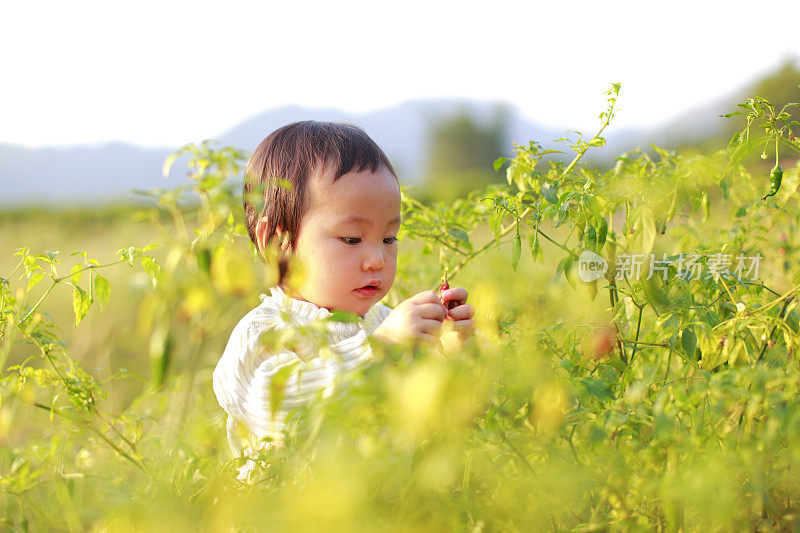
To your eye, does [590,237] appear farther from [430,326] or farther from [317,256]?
[317,256]

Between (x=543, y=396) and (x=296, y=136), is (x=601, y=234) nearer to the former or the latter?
(x=543, y=396)

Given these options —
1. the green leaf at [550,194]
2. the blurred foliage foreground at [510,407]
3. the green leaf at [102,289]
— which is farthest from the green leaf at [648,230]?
the green leaf at [102,289]

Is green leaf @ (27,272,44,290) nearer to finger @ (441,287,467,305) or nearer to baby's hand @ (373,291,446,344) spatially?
baby's hand @ (373,291,446,344)

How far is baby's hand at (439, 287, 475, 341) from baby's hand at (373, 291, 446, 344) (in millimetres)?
51

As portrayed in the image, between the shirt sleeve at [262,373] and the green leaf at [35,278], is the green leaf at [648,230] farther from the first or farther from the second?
the green leaf at [35,278]

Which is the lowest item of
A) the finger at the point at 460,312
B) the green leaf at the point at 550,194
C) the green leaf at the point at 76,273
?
the finger at the point at 460,312

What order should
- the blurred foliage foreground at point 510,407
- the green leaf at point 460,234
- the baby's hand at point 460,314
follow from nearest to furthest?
the blurred foliage foreground at point 510,407 → the baby's hand at point 460,314 → the green leaf at point 460,234

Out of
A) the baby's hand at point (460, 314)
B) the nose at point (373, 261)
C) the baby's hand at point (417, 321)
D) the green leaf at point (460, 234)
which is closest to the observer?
the baby's hand at point (417, 321)

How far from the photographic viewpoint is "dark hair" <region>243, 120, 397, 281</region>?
1.46 metres

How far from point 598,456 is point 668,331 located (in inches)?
10.3

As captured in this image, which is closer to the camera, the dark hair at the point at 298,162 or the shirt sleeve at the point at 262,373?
the shirt sleeve at the point at 262,373

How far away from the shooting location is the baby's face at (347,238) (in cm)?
140

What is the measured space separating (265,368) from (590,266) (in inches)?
26.3

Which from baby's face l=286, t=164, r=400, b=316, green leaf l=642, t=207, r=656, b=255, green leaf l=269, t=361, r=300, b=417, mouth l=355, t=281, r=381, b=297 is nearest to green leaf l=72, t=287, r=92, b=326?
baby's face l=286, t=164, r=400, b=316
